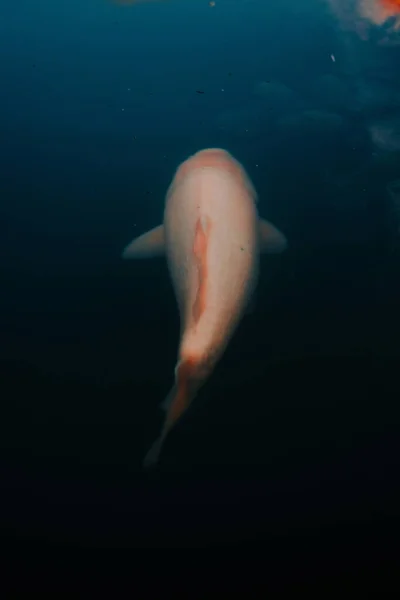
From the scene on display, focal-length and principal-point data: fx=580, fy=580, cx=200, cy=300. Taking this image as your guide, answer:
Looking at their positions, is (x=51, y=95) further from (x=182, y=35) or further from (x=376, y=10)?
(x=376, y=10)

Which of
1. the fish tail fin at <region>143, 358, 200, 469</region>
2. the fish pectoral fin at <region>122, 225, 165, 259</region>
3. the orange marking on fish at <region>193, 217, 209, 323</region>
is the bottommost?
the fish tail fin at <region>143, 358, 200, 469</region>

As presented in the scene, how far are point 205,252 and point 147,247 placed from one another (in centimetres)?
121

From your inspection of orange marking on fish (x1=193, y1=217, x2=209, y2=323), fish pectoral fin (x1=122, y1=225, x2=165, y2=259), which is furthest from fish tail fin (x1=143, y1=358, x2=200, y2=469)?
fish pectoral fin (x1=122, y1=225, x2=165, y2=259)

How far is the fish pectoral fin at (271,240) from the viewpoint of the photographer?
19.3ft

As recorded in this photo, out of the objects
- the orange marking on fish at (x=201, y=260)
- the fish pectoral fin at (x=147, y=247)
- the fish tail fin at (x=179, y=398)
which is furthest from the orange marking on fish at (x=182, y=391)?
the fish pectoral fin at (x=147, y=247)

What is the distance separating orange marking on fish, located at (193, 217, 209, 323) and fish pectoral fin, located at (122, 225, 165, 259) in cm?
79

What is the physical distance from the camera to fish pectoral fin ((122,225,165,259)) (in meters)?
5.93

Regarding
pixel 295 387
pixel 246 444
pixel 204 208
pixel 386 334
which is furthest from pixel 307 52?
pixel 246 444

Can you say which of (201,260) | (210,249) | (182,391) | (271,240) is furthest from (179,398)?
(271,240)

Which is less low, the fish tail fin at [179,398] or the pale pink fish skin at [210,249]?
the pale pink fish skin at [210,249]

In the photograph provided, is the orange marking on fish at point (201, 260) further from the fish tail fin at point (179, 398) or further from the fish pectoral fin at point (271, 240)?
the fish pectoral fin at point (271, 240)

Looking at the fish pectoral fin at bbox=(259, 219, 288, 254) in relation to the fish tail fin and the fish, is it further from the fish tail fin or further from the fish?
the fish tail fin

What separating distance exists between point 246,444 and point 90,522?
130cm

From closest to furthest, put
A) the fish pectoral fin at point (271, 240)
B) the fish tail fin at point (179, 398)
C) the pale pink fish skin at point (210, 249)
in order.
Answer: the fish tail fin at point (179, 398) < the pale pink fish skin at point (210, 249) < the fish pectoral fin at point (271, 240)
